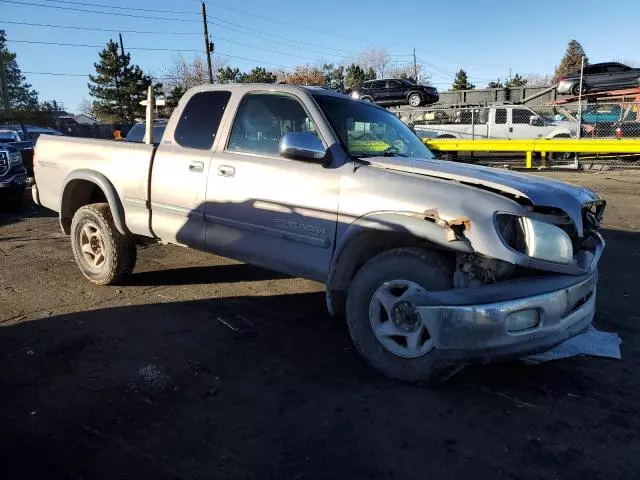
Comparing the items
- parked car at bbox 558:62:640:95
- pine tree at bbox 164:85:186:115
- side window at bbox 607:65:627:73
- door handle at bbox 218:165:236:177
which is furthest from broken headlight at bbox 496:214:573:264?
side window at bbox 607:65:627:73

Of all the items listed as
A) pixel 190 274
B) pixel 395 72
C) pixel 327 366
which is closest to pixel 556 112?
pixel 190 274

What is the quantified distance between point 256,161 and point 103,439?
217 centimetres

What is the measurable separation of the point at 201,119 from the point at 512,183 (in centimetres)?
266

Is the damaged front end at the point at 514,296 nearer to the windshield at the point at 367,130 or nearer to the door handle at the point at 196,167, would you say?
the windshield at the point at 367,130

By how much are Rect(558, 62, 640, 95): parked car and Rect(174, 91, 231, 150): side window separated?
19.4 m

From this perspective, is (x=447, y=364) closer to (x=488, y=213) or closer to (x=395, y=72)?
(x=488, y=213)

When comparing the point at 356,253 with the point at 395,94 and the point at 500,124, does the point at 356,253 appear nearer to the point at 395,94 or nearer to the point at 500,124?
the point at 500,124

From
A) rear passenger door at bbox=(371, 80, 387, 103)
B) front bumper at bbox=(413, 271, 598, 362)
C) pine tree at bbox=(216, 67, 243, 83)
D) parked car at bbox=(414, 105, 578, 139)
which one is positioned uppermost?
pine tree at bbox=(216, 67, 243, 83)

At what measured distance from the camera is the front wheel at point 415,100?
85.1 ft

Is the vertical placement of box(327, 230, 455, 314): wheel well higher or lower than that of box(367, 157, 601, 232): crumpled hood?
lower

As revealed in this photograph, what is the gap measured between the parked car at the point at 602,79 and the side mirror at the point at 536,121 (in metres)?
2.80

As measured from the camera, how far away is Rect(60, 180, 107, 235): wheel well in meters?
5.49

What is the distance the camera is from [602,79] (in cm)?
1991

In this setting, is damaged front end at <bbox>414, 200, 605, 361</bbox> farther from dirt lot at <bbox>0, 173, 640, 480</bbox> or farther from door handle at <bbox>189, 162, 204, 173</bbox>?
door handle at <bbox>189, 162, 204, 173</bbox>
